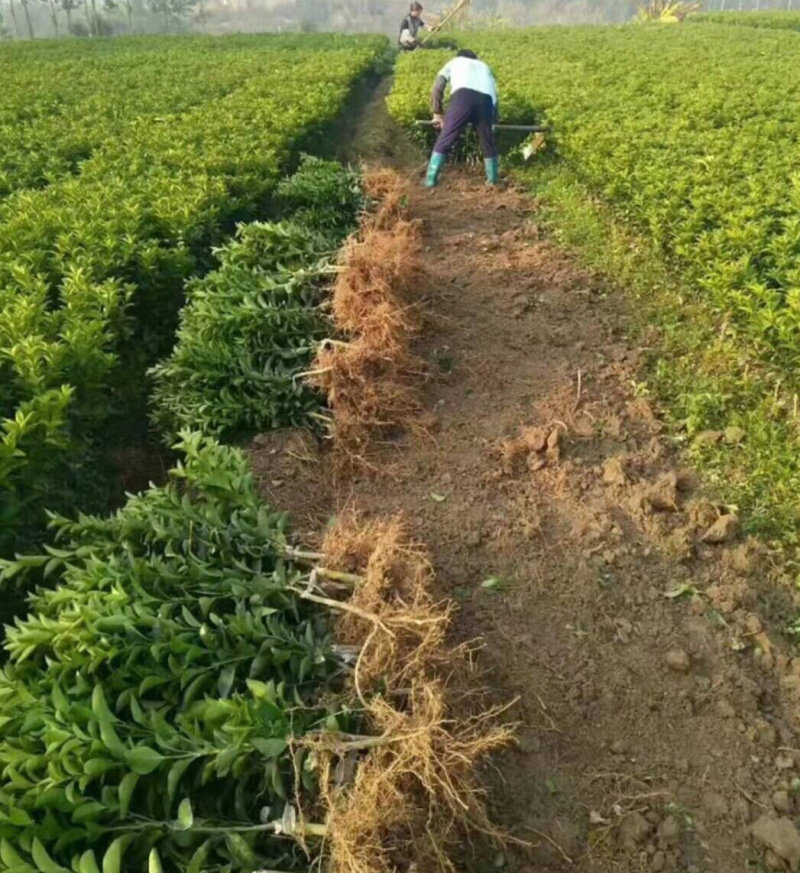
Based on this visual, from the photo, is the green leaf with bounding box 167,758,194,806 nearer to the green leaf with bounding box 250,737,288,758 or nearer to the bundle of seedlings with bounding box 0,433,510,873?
the bundle of seedlings with bounding box 0,433,510,873

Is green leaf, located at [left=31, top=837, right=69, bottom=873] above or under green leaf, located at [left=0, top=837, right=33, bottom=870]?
under

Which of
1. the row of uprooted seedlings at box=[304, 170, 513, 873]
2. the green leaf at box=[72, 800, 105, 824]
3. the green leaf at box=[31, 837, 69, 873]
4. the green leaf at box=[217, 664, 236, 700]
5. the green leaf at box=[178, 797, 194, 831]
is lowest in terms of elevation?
the row of uprooted seedlings at box=[304, 170, 513, 873]

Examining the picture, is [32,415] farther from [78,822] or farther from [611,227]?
[611,227]

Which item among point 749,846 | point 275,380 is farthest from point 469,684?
point 275,380

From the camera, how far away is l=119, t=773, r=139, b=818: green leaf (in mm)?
2420

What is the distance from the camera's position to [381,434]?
17.2 ft

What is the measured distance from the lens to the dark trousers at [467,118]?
33.2 feet

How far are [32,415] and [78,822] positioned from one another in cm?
190

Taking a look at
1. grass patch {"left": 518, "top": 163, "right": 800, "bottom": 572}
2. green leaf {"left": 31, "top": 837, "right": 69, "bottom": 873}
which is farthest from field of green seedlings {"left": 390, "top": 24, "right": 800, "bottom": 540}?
green leaf {"left": 31, "top": 837, "right": 69, "bottom": 873}

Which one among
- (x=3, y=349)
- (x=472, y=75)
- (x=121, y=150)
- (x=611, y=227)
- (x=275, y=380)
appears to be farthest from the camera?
(x=472, y=75)

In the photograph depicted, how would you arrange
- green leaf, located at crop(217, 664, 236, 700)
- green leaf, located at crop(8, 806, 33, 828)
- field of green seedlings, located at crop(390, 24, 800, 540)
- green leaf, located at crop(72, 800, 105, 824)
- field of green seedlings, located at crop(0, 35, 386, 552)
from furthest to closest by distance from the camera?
field of green seedlings, located at crop(390, 24, 800, 540) → field of green seedlings, located at crop(0, 35, 386, 552) → green leaf, located at crop(217, 664, 236, 700) → green leaf, located at crop(72, 800, 105, 824) → green leaf, located at crop(8, 806, 33, 828)

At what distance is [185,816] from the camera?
244 cm

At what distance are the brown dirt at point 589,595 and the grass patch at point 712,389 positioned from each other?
185mm

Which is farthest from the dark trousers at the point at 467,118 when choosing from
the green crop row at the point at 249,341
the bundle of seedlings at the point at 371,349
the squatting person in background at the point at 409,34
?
the squatting person in background at the point at 409,34
